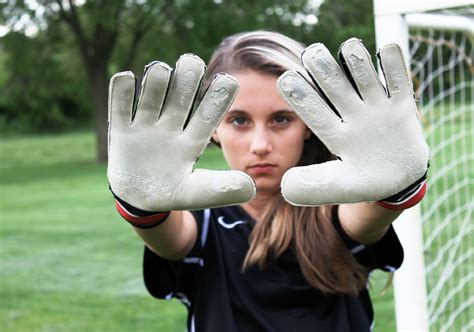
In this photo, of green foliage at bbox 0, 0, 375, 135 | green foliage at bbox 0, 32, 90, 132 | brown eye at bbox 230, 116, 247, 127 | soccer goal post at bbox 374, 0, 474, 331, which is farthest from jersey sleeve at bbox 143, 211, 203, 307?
green foliage at bbox 0, 32, 90, 132

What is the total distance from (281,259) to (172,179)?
459mm

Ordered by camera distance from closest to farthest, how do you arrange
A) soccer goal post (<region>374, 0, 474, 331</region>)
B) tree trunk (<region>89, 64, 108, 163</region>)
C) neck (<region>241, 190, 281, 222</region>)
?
1. neck (<region>241, 190, 281, 222</region>)
2. soccer goal post (<region>374, 0, 474, 331</region>)
3. tree trunk (<region>89, 64, 108, 163</region>)

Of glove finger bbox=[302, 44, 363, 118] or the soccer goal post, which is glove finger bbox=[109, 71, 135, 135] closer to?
glove finger bbox=[302, 44, 363, 118]

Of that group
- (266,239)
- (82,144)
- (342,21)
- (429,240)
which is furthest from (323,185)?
(82,144)

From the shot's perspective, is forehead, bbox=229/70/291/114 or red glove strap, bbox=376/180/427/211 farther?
forehead, bbox=229/70/291/114

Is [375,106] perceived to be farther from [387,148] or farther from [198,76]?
[198,76]

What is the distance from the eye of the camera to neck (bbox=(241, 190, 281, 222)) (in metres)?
1.68

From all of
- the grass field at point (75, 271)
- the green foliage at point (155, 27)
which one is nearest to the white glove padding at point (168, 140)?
the grass field at point (75, 271)

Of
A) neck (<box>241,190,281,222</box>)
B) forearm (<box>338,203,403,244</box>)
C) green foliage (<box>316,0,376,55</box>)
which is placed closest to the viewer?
forearm (<box>338,203,403,244</box>)

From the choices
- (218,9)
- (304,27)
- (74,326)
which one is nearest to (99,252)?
(74,326)

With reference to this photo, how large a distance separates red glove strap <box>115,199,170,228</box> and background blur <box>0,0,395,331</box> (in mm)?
2454

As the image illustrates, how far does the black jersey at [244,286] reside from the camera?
161 centimetres

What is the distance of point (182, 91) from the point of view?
1.26 m

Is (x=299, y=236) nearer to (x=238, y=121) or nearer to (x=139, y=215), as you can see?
(x=238, y=121)
